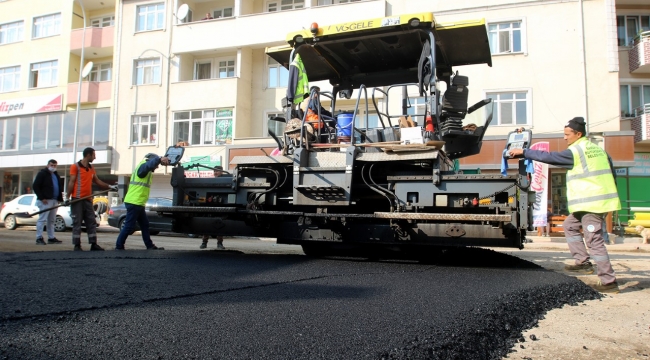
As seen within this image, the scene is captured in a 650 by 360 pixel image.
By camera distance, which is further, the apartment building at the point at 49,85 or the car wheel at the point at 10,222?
the apartment building at the point at 49,85

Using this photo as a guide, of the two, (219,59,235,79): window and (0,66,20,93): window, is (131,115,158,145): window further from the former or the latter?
(0,66,20,93): window

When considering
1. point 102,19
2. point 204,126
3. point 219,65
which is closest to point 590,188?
point 204,126

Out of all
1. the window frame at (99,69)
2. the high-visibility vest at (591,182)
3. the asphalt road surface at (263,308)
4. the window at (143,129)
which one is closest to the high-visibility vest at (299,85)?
the asphalt road surface at (263,308)

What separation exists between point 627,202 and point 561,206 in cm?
259

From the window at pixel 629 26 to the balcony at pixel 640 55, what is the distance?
61 centimetres

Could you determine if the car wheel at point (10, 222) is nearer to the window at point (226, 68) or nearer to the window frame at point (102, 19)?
the window at point (226, 68)

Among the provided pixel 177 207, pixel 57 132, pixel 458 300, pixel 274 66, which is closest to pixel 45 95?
pixel 57 132

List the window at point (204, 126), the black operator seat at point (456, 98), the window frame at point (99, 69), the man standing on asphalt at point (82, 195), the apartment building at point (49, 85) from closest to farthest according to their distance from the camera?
the black operator seat at point (456, 98)
the man standing on asphalt at point (82, 195)
the window at point (204, 126)
the apartment building at point (49, 85)
the window frame at point (99, 69)

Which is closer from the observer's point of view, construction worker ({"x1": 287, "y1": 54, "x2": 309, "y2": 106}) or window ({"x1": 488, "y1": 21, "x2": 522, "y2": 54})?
construction worker ({"x1": 287, "y1": 54, "x2": 309, "y2": 106})

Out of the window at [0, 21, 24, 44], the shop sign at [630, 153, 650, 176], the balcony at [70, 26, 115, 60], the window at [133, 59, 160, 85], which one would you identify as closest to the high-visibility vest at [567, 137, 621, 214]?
the shop sign at [630, 153, 650, 176]

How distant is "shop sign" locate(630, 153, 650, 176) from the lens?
20328 millimetres

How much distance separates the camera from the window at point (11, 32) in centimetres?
3055

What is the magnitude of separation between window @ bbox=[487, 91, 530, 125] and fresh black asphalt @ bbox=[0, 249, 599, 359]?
15022 mm

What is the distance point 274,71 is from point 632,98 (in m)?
15.8
